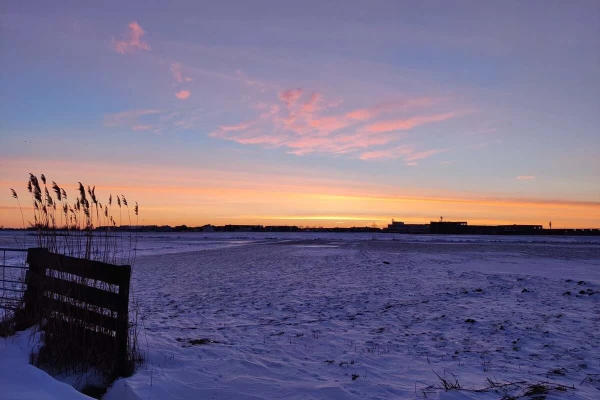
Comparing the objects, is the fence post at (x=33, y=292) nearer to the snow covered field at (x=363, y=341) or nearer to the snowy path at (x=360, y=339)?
the snow covered field at (x=363, y=341)

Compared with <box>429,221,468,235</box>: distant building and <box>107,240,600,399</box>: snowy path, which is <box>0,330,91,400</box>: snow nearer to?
<box>107,240,600,399</box>: snowy path

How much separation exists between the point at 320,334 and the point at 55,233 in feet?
17.4

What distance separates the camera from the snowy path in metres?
5.77

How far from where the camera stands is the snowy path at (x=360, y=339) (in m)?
5.77

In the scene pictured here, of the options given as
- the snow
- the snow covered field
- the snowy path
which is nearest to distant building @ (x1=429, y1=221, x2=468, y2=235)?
the snowy path

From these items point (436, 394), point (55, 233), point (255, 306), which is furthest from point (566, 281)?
point (55, 233)

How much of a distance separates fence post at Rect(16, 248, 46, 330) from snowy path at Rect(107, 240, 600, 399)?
6.08ft

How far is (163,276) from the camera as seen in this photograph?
19062 millimetres

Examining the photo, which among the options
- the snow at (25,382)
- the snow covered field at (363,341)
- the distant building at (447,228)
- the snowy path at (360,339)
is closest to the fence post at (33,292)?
the snow covered field at (363,341)

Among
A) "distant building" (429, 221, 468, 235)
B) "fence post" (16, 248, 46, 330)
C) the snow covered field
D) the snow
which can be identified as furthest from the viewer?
"distant building" (429, 221, 468, 235)

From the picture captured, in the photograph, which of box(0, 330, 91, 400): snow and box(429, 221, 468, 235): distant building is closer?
box(0, 330, 91, 400): snow

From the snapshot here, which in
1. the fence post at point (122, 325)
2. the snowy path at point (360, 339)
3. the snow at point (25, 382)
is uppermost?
the fence post at point (122, 325)

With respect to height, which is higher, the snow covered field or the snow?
the snow

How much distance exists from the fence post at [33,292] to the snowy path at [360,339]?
1854mm
